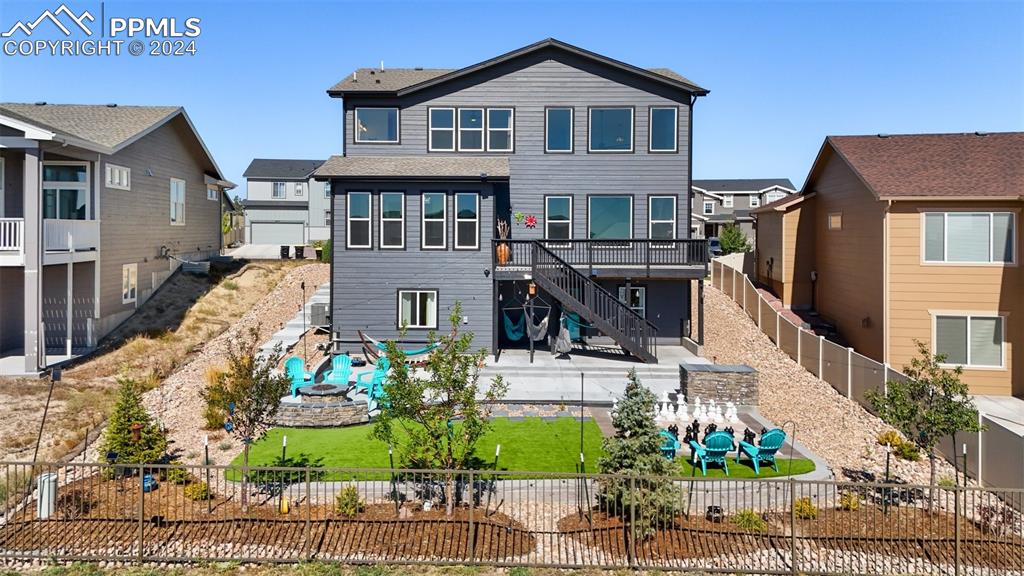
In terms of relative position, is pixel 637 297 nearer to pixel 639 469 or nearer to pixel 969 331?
pixel 969 331

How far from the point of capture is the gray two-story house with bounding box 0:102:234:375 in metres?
17.2

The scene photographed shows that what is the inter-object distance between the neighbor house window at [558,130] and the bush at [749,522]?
49.0 feet

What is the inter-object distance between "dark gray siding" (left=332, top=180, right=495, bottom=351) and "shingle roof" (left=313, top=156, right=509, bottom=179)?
1.01 meters

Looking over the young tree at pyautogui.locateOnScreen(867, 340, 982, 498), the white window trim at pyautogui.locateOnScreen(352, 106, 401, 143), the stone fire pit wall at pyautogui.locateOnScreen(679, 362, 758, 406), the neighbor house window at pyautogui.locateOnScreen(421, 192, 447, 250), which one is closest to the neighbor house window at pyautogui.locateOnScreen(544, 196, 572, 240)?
the neighbor house window at pyautogui.locateOnScreen(421, 192, 447, 250)

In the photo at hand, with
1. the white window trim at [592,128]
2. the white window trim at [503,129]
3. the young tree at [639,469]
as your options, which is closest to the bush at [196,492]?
the young tree at [639,469]

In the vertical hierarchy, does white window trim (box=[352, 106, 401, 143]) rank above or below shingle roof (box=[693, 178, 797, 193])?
below

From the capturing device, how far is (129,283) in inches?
917

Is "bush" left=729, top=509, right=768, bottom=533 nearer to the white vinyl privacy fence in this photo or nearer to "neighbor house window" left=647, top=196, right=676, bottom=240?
the white vinyl privacy fence

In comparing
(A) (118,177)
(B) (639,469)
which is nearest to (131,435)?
(B) (639,469)

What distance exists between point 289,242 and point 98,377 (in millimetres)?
32956

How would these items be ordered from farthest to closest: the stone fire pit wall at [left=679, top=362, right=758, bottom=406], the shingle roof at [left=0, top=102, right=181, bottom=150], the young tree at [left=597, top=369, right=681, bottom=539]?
the shingle roof at [left=0, top=102, right=181, bottom=150] < the stone fire pit wall at [left=679, top=362, right=758, bottom=406] < the young tree at [left=597, top=369, right=681, bottom=539]

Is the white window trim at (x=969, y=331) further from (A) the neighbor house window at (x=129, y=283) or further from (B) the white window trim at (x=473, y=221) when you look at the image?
(A) the neighbor house window at (x=129, y=283)

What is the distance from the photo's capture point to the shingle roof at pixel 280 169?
49.1m

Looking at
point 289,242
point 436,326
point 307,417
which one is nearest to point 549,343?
point 436,326
